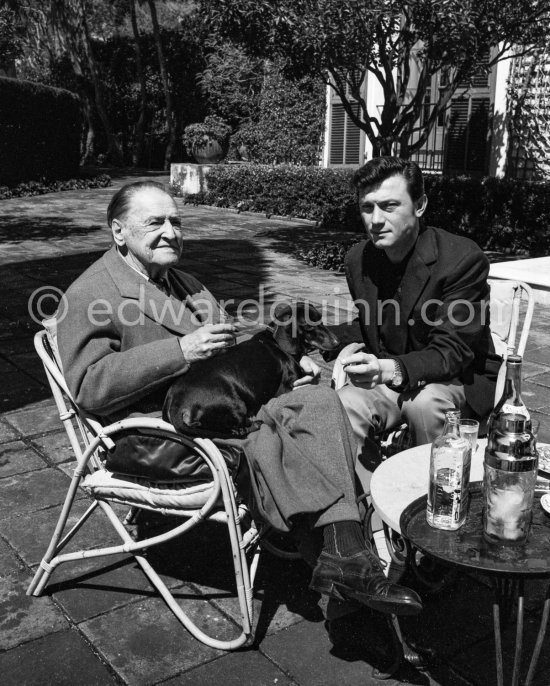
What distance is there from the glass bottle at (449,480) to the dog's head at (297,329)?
92 centimetres

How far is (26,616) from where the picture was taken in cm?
266

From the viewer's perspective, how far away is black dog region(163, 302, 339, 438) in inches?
99.1

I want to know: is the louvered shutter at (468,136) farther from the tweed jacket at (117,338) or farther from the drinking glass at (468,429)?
the drinking glass at (468,429)

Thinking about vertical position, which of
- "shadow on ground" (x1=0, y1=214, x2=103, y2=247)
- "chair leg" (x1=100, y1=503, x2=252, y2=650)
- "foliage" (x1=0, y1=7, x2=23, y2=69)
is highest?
"foliage" (x1=0, y1=7, x2=23, y2=69)

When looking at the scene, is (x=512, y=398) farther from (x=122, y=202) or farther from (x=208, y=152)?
(x=208, y=152)

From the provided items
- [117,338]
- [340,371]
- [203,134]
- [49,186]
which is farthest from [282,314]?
[49,186]

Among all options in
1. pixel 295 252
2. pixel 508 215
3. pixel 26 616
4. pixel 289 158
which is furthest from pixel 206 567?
pixel 289 158

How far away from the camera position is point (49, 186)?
704 inches

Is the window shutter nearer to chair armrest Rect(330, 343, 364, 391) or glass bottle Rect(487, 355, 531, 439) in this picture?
chair armrest Rect(330, 343, 364, 391)

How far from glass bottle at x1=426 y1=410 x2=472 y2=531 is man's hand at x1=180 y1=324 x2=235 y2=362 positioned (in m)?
0.81

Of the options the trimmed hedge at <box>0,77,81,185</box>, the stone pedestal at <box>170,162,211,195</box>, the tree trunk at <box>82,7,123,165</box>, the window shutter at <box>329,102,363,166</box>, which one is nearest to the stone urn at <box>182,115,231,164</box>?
the stone pedestal at <box>170,162,211,195</box>

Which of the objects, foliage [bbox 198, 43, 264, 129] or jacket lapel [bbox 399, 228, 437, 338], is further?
foliage [bbox 198, 43, 264, 129]

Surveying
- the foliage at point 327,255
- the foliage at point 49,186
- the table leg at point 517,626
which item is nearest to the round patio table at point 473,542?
the table leg at point 517,626

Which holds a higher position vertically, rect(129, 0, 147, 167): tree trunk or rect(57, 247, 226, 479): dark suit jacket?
rect(129, 0, 147, 167): tree trunk
